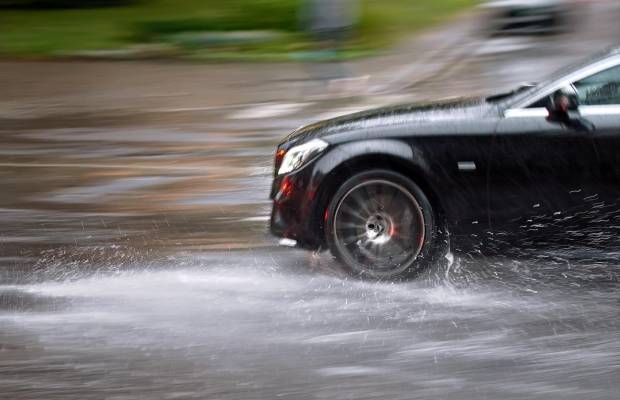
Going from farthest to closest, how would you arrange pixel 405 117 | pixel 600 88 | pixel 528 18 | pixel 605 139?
pixel 528 18
pixel 405 117
pixel 600 88
pixel 605 139

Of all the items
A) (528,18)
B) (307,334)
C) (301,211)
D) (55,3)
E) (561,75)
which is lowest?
(528,18)

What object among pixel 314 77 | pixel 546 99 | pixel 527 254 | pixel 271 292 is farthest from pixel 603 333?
pixel 314 77

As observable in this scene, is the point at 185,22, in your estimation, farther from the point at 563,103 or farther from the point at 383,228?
the point at 563,103

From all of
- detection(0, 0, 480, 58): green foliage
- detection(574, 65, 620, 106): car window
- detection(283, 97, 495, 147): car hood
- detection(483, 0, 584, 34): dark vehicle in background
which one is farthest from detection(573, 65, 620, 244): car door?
detection(483, 0, 584, 34): dark vehicle in background

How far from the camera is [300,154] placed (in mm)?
7812

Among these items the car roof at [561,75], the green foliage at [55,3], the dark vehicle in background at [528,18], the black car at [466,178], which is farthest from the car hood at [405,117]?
the green foliage at [55,3]

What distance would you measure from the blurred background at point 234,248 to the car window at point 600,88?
100 cm

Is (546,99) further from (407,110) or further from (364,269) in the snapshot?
(364,269)

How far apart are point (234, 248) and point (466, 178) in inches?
83.0

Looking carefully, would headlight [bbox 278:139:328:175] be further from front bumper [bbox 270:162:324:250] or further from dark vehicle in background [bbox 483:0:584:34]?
dark vehicle in background [bbox 483:0:584:34]

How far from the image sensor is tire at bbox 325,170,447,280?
752 cm

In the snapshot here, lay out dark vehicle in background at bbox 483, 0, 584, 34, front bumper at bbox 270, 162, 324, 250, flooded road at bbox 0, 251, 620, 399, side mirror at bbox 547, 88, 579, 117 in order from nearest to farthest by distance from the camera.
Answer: flooded road at bbox 0, 251, 620, 399
side mirror at bbox 547, 88, 579, 117
front bumper at bbox 270, 162, 324, 250
dark vehicle in background at bbox 483, 0, 584, 34

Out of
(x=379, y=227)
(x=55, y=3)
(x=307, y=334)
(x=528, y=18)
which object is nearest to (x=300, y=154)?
(x=379, y=227)

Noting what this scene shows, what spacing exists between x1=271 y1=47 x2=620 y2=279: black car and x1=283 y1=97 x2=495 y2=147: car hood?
0.01 m
